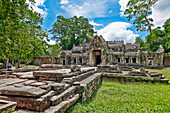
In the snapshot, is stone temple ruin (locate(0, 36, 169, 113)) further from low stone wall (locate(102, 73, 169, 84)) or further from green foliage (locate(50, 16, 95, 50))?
green foliage (locate(50, 16, 95, 50))

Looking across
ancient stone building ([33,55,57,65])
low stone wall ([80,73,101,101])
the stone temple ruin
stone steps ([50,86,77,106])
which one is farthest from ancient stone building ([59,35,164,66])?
stone steps ([50,86,77,106])

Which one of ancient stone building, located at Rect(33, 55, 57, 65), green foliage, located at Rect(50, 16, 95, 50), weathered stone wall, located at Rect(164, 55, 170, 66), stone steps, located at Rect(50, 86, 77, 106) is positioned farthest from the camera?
green foliage, located at Rect(50, 16, 95, 50)

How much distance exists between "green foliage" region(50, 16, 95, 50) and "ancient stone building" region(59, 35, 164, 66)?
10333 mm

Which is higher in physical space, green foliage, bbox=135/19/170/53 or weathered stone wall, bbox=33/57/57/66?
green foliage, bbox=135/19/170/53

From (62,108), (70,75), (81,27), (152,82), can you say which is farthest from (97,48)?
(81,27)

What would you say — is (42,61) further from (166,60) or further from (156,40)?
(166,60)

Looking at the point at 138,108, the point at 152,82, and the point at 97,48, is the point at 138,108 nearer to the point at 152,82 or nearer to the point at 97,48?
the point at 152,82

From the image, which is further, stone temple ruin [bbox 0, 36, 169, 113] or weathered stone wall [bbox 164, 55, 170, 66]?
weathered stone wall [bbox 164, 55, 170, 66]

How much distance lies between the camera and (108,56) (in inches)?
694

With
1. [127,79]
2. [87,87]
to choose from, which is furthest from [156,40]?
[87,87]

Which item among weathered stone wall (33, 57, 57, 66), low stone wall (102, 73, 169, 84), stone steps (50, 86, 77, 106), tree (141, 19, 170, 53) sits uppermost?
tree (141, 19, 170, 53)

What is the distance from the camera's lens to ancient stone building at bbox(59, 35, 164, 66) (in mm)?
17656

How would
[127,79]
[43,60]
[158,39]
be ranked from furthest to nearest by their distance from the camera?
[43,60] → [158,39] → [127,79]

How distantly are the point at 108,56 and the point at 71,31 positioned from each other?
2573cm
